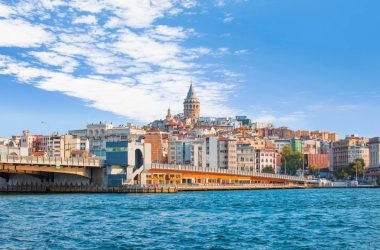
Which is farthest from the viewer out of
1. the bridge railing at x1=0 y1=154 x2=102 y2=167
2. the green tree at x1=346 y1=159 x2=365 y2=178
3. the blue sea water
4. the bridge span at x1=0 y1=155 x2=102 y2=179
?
the green tree at x1=346 y1=159 x2=365 y2=178

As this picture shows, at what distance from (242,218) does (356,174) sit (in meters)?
136

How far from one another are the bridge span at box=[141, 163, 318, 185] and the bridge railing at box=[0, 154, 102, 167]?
9733 mm

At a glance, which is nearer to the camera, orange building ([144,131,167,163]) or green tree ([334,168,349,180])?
green tree ([334,168,349,180])

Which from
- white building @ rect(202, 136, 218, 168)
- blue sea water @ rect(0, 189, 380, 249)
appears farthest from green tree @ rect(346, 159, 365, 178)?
blue sea water @ rect(0, 189, 380, 249)

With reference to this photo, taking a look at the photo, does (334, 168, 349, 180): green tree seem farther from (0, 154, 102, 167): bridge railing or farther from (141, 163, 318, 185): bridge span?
(0, 154, 102, 167): bridge railing

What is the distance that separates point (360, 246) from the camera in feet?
117

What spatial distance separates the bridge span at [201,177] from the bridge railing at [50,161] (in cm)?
973

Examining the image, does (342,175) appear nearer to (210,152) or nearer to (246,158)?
(246,158)

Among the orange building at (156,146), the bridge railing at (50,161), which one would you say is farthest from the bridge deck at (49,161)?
the orange building at (156,146)

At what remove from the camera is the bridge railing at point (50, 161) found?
88.4 m

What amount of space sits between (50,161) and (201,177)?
141 feet

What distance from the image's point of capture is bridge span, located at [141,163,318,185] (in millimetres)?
118250

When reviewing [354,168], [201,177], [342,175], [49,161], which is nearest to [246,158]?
[342,175]

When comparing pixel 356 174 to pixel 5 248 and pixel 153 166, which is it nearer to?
pixel 153 166
